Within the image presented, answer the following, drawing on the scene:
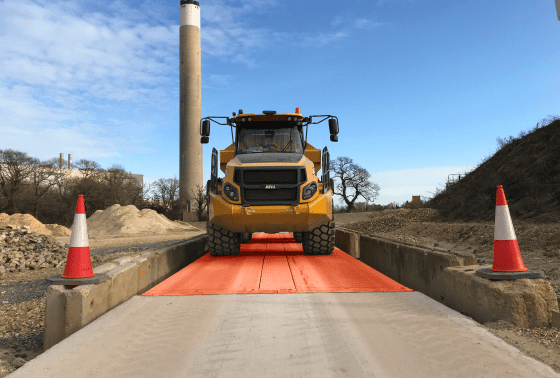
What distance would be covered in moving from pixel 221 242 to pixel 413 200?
119 feet

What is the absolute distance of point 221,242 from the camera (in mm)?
8484

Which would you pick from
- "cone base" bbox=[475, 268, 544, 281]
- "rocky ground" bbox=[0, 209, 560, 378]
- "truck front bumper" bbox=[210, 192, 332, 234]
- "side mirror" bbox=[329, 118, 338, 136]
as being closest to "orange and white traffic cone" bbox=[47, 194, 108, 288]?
"rocky ground" bbox=[0, 209, 560, 378]

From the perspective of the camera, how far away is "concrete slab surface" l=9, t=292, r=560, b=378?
9.35 ft

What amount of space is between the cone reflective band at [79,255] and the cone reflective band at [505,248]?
4.07 metres

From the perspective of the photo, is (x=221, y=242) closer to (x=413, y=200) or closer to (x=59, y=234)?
(x=59, y=234)

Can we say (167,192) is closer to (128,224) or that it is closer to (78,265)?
(128,224)

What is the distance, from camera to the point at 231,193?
303 inches

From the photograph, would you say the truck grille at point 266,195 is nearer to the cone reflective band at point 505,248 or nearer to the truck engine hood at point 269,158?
the truck engine hood at point 269,158

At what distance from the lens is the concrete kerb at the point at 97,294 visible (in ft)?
12.4

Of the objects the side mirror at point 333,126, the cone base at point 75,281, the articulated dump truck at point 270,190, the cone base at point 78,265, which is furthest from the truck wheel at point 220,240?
the cone base at point 75,281

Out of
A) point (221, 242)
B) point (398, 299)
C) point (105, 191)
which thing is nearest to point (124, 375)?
point (398, 299)

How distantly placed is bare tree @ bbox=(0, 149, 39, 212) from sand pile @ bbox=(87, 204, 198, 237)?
14919 mm

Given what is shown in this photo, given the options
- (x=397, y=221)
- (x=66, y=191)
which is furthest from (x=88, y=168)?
Answer: (x=397, y=221)

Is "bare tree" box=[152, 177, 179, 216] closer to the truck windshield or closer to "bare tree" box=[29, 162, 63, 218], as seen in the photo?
"bare tree" box=[29, 162, 63, 218]
